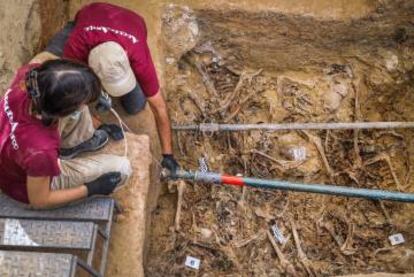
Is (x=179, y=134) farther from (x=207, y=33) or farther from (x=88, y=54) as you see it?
(x=88, y=54)

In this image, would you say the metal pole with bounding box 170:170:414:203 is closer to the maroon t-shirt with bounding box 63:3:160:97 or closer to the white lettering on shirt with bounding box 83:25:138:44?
the maroon t-shirt with bounding box 63:3:160:97

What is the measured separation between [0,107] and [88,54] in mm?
760

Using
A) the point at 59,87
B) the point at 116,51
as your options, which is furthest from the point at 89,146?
the point at 59,87

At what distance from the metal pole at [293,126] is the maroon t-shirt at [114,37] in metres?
0.79

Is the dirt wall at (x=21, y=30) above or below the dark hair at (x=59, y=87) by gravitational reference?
below

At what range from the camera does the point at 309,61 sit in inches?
188

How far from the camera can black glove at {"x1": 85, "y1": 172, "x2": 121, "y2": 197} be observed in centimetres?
325

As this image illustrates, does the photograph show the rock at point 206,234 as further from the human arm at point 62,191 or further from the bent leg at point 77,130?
the bent leg at point 77,130

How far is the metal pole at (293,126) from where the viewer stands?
4.38 metres

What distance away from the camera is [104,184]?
327cm

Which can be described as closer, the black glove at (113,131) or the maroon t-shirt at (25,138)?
the maroon t-shirt at (25,138)

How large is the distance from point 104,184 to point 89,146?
427mm

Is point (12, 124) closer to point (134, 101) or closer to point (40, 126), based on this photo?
point (40, 126)

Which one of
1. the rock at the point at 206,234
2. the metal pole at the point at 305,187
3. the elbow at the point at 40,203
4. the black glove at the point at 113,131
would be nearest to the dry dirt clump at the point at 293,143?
the rock at the point at 206,234
